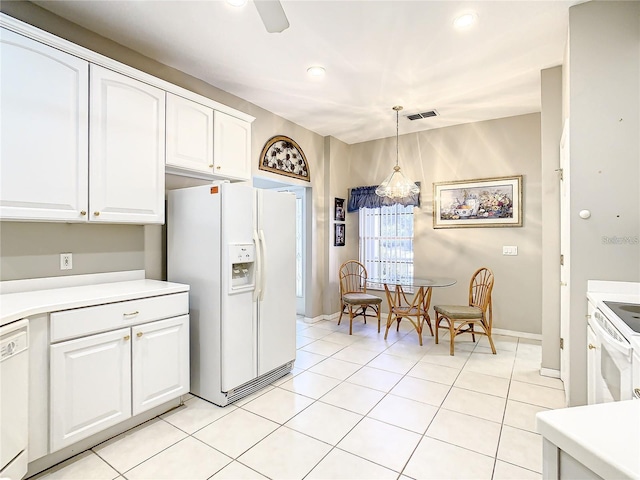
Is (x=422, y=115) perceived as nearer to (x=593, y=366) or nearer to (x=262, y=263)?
(x=262, y=263)

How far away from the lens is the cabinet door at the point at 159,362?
211 centimetres

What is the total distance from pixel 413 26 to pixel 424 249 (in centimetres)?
308

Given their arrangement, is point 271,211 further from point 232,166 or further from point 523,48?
point 523,48

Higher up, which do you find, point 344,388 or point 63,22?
point 63,22

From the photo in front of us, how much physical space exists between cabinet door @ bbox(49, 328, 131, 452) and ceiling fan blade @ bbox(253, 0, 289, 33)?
6.27 feet

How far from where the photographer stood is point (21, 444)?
1575 mm

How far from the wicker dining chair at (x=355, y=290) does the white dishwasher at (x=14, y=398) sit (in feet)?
10.9

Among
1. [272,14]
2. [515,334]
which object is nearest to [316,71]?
[272,14]

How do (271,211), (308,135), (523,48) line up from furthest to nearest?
1. (308,135)
2. (271,211)
3. (523,48)

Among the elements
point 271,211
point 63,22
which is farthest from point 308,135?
point 63,22

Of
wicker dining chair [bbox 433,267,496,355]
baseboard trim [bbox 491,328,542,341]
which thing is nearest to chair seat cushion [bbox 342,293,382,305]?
wicker dining chair [bbox 433,267,496,355]

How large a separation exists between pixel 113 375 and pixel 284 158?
299cm

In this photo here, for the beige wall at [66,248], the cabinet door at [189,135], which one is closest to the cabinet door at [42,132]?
the beige wall at [66,248]

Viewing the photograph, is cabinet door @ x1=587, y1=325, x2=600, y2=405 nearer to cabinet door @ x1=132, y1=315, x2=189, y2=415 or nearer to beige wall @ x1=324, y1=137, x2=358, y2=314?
cabinet door @ x1=132, y1=315, x2=189, y2=415
